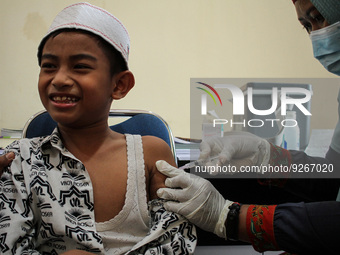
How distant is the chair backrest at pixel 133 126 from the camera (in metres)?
1.24

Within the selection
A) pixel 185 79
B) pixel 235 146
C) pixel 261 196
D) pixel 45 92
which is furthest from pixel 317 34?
pixel 185 79

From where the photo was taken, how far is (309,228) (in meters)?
0.96

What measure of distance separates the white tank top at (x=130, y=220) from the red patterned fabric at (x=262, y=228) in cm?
37

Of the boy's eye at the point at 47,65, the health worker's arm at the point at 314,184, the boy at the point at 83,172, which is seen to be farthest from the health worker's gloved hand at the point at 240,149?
the boy's eye at the point at 47,65

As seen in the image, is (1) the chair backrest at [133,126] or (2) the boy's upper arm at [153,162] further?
(1) the chair backrest at [133,126]

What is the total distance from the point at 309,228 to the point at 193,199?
387 mm

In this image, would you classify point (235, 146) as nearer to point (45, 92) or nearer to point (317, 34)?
point (317, 34)

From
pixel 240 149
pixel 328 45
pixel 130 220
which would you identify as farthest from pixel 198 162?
pixel 328 45

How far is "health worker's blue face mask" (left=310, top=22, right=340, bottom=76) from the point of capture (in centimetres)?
111

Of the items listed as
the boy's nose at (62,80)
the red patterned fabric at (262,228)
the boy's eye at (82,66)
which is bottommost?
the red patterned fabric at (262,228)

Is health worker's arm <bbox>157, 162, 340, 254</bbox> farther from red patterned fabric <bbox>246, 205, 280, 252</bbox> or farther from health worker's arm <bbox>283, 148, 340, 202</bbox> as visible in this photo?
health worker's arm <bbox>283, 148, 340, 202</bbox>

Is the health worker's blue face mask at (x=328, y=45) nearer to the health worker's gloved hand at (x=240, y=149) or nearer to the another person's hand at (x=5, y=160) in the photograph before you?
the health worker's gloved hand at (x=240, y=149)

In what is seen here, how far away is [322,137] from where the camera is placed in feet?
Result: 6.64

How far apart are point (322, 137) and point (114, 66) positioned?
5.29 feet
